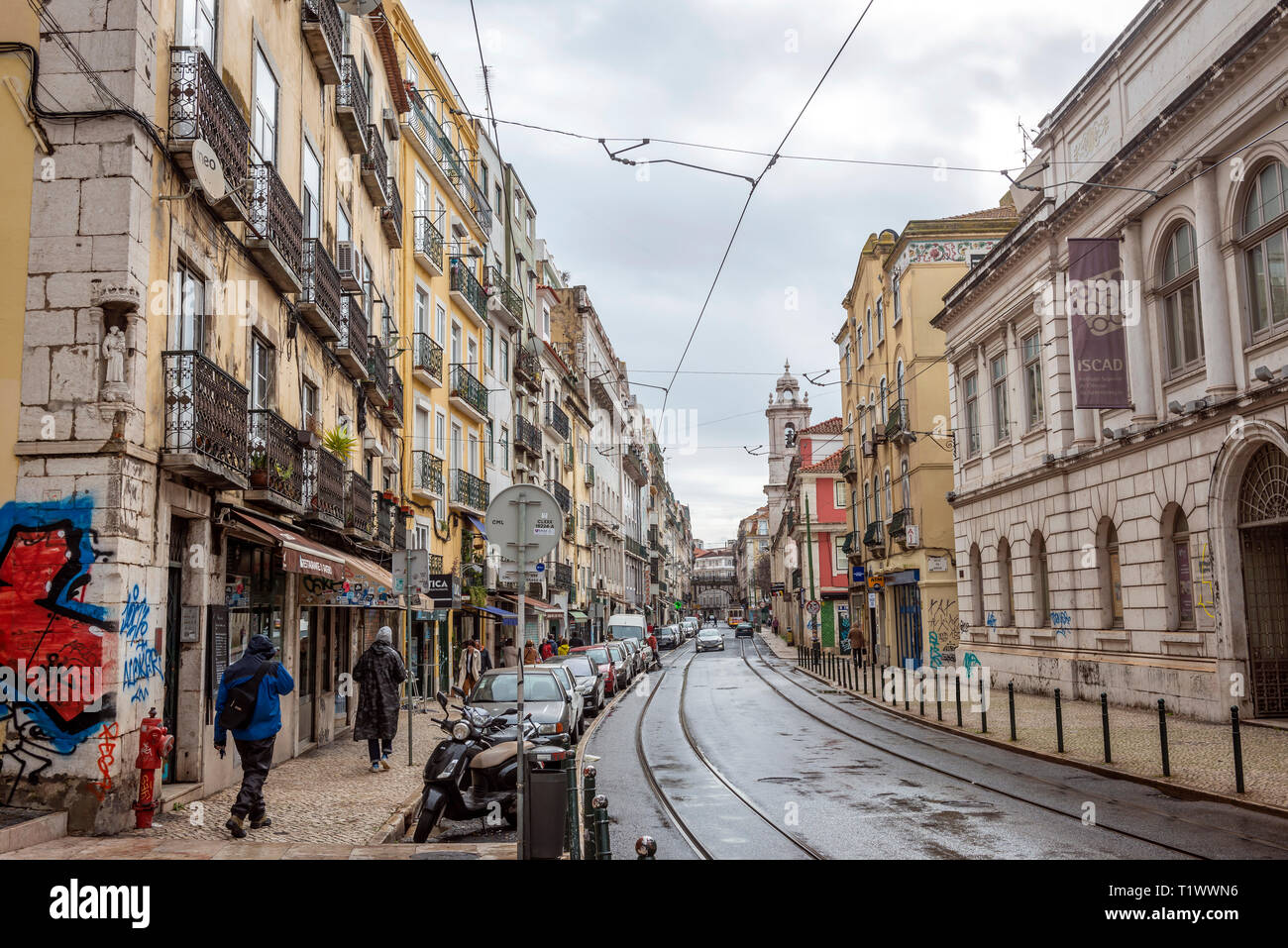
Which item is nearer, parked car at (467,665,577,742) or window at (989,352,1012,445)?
parked car at (467,665,577,742)

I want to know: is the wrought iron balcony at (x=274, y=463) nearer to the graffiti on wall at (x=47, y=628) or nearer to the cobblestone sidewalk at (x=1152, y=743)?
the graffiti on wall at (x=47, y=628)

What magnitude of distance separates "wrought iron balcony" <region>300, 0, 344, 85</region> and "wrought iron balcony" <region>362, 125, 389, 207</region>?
7.89 feet

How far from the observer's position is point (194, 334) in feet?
39.2

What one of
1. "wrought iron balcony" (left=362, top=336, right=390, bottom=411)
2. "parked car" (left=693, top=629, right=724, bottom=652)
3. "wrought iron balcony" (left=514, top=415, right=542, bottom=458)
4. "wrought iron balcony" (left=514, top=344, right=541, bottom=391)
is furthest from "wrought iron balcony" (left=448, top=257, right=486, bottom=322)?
"parked car" (left=693, top=629, right=724, bottom=652)

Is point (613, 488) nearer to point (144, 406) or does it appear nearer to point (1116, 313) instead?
point (1116, 313)

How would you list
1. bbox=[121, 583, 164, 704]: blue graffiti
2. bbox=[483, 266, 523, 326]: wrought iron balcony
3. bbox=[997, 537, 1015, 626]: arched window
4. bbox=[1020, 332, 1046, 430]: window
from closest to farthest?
bbox=[121, 583, 164, 704]: blue graffiti, bbox=[1020, 332, 1046, 430]: window, bbox=[997, 537, 1015, 626]: arched window, bbox=[483, 266, 523, 326]: wrought iron balcony

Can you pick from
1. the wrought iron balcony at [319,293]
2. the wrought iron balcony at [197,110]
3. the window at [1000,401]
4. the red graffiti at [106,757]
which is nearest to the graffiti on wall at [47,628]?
the red graffiti at [106,757]

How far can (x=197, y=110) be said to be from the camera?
10.9 m

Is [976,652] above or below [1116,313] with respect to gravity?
below

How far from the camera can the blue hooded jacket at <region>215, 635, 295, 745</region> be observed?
32.6 ft

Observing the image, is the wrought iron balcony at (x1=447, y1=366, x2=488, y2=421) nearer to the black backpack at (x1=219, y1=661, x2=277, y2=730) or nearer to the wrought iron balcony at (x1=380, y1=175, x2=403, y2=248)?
the wrought iron balcony at (x1=380, y1=175, x2=403, y2=248)

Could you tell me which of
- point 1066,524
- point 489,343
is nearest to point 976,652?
point 1066,524

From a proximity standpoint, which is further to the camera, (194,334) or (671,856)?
(194,334)
